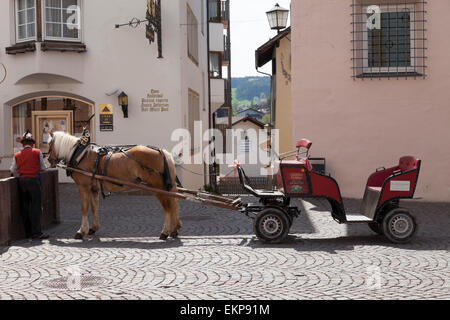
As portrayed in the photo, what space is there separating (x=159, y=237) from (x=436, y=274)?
4.43 m

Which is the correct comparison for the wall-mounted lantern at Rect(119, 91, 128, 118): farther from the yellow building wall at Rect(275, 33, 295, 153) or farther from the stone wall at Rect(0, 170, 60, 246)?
the yellow building wall at Rect(275, 33, 295, 153)

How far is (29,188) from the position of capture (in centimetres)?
957

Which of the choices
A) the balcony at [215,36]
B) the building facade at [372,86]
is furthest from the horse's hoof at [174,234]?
the balcony at [215,36]

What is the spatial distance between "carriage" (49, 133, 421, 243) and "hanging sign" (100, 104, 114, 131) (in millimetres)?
6467

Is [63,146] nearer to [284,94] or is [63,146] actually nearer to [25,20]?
[25,20]

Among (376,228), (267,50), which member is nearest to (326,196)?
(376,228)

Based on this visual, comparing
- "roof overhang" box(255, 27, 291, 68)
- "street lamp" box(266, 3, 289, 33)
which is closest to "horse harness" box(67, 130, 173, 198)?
"street lamp" box(266, 3, 289, 33)

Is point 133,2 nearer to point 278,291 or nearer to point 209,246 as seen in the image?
point 209,246

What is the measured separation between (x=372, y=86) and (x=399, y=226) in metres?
6.86

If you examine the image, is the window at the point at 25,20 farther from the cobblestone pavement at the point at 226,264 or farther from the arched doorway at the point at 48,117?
the cobblestone pavement at the point at 226,264

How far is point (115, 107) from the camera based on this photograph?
16.3 m

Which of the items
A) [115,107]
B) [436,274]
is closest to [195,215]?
[115,107]

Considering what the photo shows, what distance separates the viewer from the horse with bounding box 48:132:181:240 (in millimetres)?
9500

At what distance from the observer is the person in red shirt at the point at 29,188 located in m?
9.56
